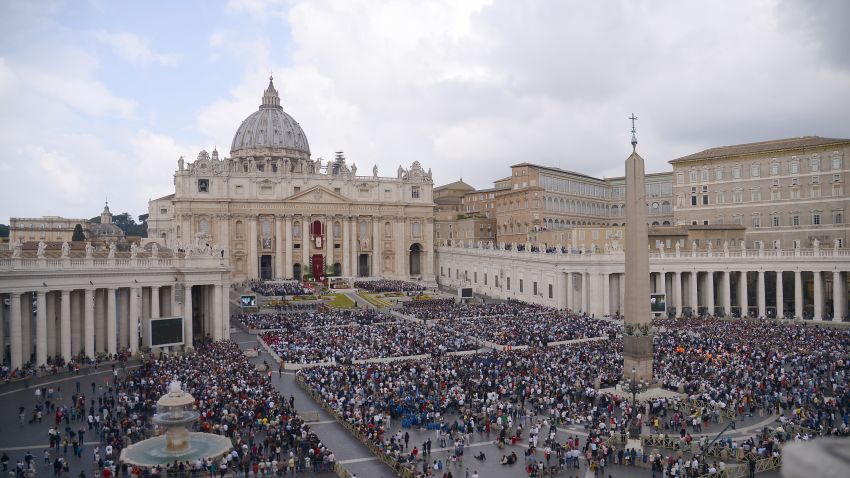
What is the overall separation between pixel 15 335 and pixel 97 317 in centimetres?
549

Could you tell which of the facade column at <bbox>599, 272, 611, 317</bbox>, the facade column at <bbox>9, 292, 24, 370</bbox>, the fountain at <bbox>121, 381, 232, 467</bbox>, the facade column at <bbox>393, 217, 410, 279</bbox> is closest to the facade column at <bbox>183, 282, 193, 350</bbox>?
the facade column at <bbox>9, 292, 24, 370</bbox>

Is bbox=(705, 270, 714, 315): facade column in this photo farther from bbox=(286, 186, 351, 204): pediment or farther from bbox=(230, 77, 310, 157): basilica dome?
bbox=(230, 77, 310, 157): basilica dome

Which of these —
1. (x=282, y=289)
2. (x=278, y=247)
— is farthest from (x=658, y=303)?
(x=278, y=247)

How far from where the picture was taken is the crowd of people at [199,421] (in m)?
20.8

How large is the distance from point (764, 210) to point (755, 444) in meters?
49.0

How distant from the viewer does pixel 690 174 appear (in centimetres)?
6956

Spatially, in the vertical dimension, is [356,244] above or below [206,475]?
above

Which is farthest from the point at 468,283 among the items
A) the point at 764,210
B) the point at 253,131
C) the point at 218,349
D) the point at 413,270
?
the point at 253,131

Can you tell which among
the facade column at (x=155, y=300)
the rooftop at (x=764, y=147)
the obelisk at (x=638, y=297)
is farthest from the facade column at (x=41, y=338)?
the rooftop at (x=764, y=147)

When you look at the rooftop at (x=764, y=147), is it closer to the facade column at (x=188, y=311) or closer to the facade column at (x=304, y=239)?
the facade column at (x=304, y=239)

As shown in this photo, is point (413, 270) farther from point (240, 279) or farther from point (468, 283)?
point (240, 279)

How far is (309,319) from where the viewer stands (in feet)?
162

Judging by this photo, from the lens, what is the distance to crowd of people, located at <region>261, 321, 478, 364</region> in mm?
36031

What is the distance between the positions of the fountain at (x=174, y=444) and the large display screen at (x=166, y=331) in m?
16.1
